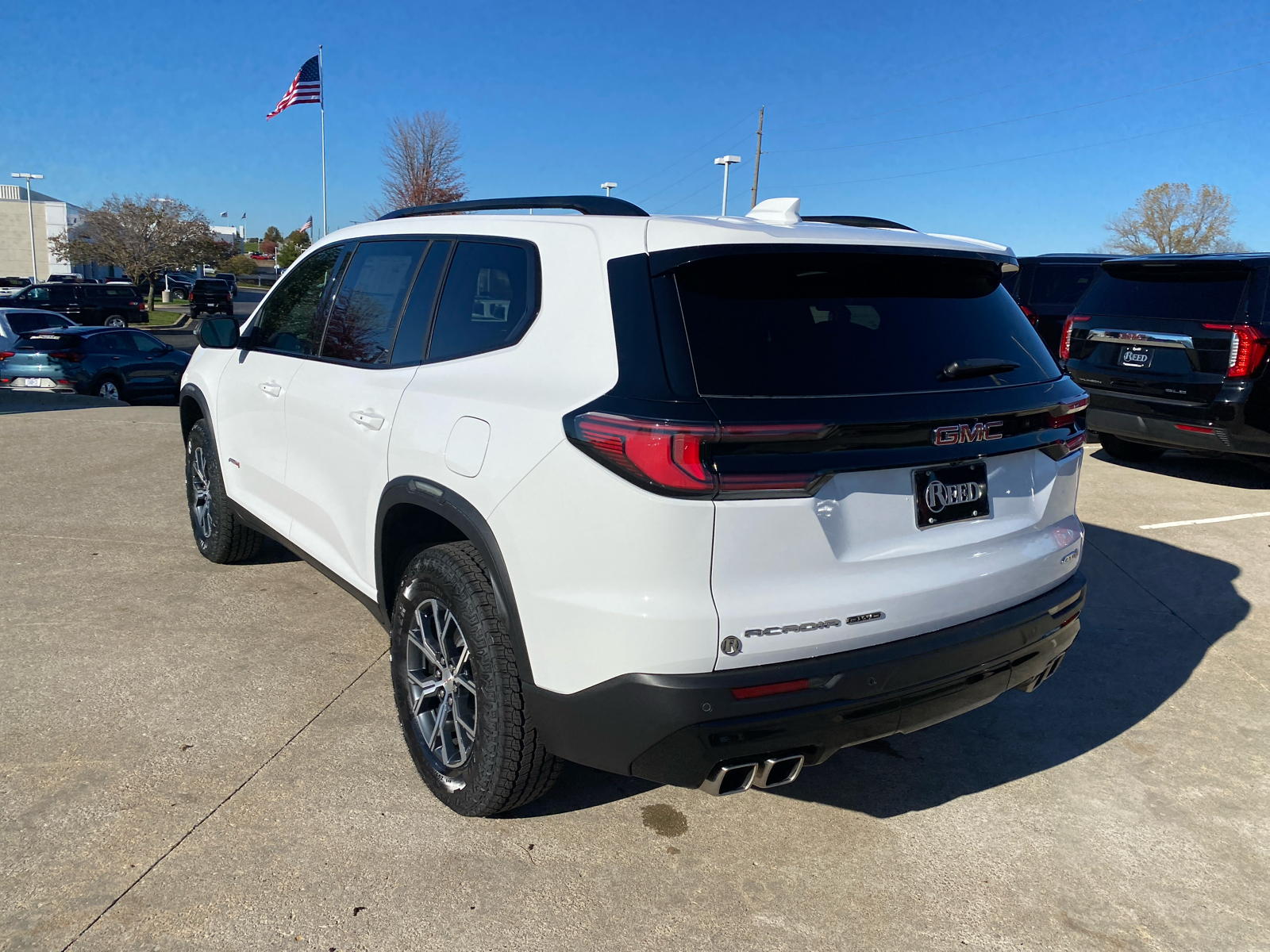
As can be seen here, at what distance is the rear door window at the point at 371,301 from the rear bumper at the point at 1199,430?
6.50 metres

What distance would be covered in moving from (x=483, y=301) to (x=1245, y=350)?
6.58 metres

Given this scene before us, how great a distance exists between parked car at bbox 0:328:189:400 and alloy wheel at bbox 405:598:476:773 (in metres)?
13.9

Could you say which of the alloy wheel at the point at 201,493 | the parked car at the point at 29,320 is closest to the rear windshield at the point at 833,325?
the alloy wheel at the point at 201,493

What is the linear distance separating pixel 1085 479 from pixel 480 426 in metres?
7.03

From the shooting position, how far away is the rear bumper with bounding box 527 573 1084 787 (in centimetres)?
229

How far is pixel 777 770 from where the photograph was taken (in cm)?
241

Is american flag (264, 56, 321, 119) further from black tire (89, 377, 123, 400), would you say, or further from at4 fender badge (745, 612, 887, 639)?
at4 fender badge (745, 612, 887, 639)

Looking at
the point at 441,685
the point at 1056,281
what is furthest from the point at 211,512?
the point at 1056,281

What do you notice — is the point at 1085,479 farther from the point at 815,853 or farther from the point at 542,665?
the point at 542,665

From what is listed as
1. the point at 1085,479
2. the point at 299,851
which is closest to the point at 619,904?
the point at 299,851

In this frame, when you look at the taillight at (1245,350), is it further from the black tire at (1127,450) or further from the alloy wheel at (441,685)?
the alloy wheel at (441,685)

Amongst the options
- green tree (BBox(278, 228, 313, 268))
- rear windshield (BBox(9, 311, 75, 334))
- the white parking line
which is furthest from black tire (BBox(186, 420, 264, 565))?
green tree (BBox(278, 228, 313, 268))

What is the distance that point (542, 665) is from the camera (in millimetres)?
2502

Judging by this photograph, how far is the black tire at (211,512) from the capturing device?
5.02 metres
